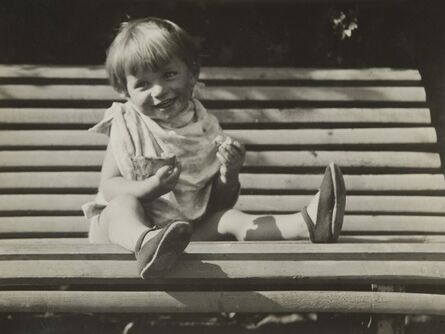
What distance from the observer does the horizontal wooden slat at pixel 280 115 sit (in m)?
3.86

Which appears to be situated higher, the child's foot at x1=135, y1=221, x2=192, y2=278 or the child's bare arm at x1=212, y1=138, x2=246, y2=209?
the child's bare arm at x1=212, y1=138, x2=246, y2=209

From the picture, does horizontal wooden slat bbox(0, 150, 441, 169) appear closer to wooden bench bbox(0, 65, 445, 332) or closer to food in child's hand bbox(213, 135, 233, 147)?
wooden bench bbox(0, 65, 445, 332)

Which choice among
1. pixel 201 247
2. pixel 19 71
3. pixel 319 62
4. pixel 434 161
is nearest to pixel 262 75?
pixel 319 62

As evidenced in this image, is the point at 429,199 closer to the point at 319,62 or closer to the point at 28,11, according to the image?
the point at 319,62

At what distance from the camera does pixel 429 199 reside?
368 cm

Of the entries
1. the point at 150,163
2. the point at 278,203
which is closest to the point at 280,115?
the point at 278,203

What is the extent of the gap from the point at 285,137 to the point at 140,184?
1.20 m

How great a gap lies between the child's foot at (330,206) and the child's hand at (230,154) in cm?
35

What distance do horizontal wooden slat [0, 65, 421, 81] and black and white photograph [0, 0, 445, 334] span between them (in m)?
0.01

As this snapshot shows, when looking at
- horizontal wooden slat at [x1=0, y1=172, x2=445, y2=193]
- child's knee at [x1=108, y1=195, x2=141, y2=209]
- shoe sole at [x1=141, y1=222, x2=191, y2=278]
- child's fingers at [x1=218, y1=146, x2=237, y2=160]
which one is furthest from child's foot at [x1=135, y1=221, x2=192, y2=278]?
horizontal wooden slat at [x1=0, y1=172, x2=445, y2=193]

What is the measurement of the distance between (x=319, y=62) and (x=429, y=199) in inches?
46.4

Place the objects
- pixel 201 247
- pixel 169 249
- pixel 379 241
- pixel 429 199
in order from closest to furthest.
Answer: pixel 169 249
pixel 201 247
pixel 379 241
pixel 429 199

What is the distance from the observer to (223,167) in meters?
2.96

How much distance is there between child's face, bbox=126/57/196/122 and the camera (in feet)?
9.91
